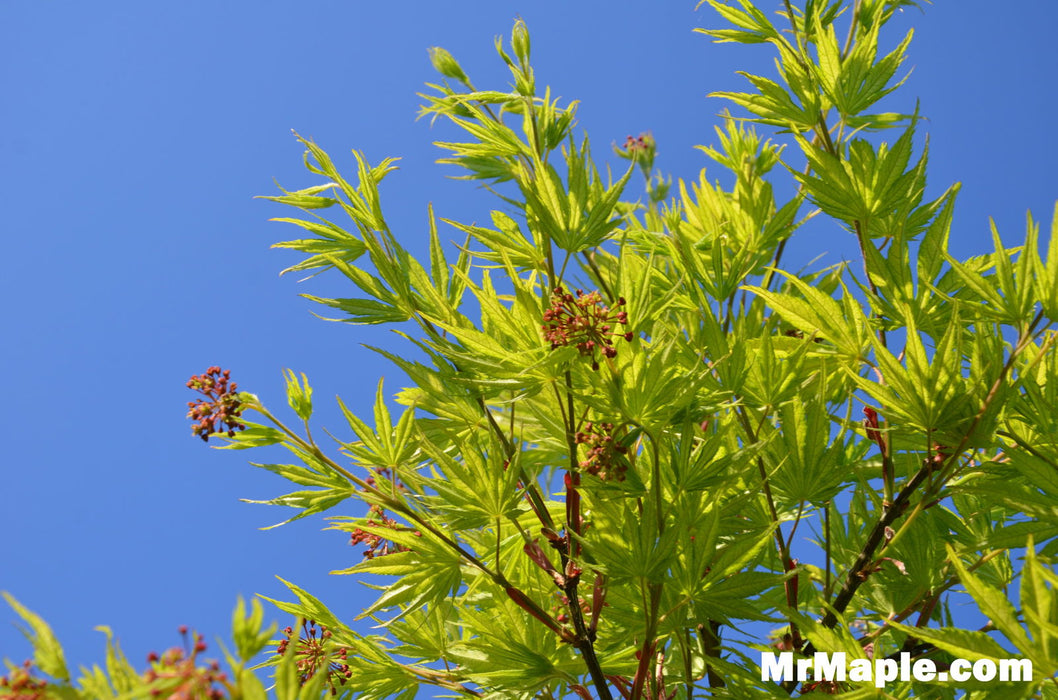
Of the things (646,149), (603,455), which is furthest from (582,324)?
(646,149)

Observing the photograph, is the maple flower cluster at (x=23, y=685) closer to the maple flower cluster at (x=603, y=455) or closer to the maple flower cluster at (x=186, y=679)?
the maple flower cluster at (x=186, y=679)

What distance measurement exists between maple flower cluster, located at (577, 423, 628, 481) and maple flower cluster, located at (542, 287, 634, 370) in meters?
0.08

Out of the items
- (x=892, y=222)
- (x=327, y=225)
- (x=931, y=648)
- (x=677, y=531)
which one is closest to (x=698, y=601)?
(x=677, y=531)

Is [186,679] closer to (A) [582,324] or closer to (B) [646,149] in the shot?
(A) [582,324]

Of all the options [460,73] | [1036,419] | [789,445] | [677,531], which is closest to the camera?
[677,531]

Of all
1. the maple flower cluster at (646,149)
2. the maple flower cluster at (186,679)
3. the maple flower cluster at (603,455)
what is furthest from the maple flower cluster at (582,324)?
the maple flower cluster at (646,149)

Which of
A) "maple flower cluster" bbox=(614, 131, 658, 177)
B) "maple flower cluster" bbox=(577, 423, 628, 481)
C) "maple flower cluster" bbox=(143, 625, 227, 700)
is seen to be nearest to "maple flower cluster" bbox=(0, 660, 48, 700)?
"maple flower cluster" bbox=(143, 625, 227, 700)

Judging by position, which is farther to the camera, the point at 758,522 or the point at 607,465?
the point at 758,522

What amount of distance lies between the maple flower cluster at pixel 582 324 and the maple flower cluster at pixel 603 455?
8 cm

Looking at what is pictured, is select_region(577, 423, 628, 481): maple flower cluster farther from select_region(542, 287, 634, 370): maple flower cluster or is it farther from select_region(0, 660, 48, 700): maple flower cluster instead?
select_region(0, 660, 48, 700): maple flower cluster

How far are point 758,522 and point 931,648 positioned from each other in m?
0.33

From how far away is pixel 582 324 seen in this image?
0.94m

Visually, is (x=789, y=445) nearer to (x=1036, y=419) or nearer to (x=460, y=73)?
(x=1036, y=419)

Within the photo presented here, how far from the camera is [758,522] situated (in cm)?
120
